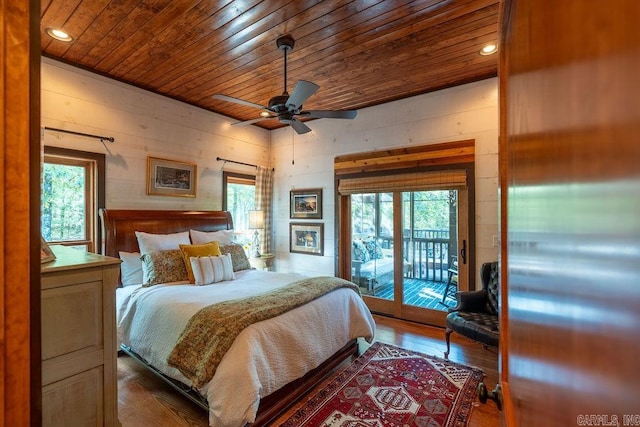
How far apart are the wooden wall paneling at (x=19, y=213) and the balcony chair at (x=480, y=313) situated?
2853mm

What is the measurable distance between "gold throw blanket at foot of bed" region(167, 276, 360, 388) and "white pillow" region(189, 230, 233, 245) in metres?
1.54

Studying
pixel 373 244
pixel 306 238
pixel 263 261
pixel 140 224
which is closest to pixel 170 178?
pixel 140 224

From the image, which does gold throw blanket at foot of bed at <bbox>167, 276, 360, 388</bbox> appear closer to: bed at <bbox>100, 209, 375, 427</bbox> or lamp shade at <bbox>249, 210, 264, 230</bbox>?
bed at <bbox>100, 209, 375, 427</bbox>

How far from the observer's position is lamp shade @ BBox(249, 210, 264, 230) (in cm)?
469

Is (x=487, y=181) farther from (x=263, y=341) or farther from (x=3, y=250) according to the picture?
(x=3, y=250)

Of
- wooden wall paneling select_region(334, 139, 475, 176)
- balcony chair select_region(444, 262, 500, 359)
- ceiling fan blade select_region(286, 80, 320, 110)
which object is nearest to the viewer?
ceiling fan blade select_region(286, 80, 320, 110)

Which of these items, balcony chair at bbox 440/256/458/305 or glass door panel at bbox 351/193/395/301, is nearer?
balcony chair at bbox 440/256/458/305

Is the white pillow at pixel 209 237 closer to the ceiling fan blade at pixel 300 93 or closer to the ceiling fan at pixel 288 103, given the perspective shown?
the ceiling fan at pixel 288 103

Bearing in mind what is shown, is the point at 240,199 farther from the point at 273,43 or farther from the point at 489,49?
the point at 489,49

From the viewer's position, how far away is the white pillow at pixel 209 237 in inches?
144

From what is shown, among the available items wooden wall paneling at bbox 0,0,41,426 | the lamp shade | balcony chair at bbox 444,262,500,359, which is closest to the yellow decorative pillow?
the lamp shade

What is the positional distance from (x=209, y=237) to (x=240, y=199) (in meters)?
1.30

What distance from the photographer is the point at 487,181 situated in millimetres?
3422

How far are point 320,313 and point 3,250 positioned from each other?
2.11 meters
